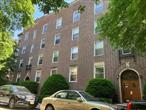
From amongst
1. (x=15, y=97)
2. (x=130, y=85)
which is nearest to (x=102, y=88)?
(x=130, y=85)

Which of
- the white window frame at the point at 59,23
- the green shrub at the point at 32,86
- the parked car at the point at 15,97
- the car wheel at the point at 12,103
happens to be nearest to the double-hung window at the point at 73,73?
the green shrub at the point at 32,86

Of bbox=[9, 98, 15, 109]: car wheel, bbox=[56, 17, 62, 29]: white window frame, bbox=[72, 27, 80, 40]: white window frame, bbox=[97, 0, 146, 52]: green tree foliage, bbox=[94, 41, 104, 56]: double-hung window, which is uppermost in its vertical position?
bbox=[56, 17, 62, 29]: white window frame

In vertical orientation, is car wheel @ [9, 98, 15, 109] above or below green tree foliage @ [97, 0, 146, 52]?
below

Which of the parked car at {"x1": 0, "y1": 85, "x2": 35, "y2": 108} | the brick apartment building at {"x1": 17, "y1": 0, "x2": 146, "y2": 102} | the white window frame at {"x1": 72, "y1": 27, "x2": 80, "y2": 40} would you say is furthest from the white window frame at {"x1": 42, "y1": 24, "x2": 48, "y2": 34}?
the parked car at {"x1": 0, "y1": 85, "x2": 35, "y2": 108}

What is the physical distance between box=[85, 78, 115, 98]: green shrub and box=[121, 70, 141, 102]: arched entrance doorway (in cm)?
111

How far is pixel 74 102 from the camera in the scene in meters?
11.7

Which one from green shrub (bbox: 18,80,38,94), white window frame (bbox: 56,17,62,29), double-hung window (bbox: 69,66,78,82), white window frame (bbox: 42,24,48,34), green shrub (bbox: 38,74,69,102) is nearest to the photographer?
green shrub (bbox: 38,74,69,102)

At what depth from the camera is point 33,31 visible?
3800cm

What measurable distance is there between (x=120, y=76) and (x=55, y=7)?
1325cm

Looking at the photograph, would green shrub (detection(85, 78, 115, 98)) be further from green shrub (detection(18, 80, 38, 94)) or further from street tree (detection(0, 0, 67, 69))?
green shrub (detection(18, 80, 38, 94))

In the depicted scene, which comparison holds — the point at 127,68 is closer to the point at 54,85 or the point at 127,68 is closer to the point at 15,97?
the point at 54,85

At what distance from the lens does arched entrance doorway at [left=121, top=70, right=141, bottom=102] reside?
20028 millimetres

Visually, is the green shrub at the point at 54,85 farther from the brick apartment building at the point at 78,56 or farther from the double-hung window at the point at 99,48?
the double-hung window at the point at 99,48

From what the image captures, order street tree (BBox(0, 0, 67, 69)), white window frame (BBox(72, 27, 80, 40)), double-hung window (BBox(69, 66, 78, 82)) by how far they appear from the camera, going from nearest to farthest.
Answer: street tree (BBox(0, 0, 67, 69)) → double-hung window (BBox(69, 66, 78, 82)) → white window frame (BBox(72, 27, 80, 40))
